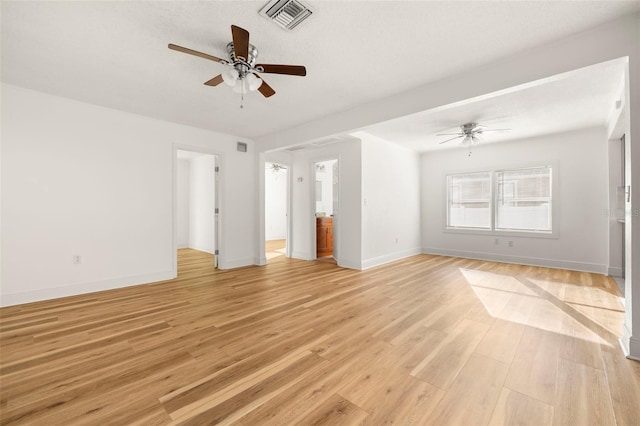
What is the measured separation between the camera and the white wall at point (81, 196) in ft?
10.8

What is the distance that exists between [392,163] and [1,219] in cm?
641

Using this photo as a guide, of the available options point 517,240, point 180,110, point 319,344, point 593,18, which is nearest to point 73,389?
point 319,344

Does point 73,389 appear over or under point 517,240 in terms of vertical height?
under

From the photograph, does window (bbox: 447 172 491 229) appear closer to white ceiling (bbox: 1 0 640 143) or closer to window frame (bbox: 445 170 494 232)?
window frame (bbox: 445 170 494 232)

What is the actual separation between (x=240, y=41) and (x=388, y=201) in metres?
4.67

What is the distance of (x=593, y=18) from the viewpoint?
2.13m

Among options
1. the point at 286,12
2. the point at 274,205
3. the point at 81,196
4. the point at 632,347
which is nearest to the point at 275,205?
the point at 274,205

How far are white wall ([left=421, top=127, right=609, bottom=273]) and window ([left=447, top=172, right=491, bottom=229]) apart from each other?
28 cm

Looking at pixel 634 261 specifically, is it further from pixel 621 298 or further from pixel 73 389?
pixel 73 389

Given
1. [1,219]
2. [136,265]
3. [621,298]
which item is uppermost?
[1,219]

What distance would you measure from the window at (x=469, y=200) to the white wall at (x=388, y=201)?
33.5 inches

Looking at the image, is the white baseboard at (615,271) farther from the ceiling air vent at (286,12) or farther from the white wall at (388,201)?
the ceiling air vent at (286,12)

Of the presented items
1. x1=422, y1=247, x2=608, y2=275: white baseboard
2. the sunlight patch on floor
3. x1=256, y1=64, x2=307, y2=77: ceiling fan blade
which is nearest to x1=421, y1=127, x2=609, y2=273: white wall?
x1=422, y1=247, x2=608, y2=275: white baseboard

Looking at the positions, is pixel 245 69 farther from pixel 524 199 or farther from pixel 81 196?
pixel 524 199
